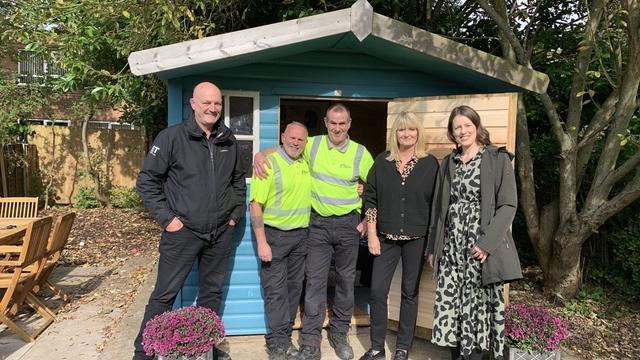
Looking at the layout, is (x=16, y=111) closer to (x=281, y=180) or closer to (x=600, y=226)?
(x=281, y=180)

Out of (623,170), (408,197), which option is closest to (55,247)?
(408,197)

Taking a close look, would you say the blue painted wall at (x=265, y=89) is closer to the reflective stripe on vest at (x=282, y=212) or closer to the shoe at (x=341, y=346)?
the reflective stripe on vest at (x=282, y=212)

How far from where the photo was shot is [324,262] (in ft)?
12.1

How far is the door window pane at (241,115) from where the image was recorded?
404 centimetres

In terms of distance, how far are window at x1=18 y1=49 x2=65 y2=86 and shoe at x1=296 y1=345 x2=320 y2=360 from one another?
797 cm

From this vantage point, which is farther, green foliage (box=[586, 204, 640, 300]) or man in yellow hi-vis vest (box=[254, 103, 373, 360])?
green foliage (box=[586, 204, 640, 300])

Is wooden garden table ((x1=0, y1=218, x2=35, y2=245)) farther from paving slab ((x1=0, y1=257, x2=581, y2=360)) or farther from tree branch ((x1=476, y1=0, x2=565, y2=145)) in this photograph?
tree branch ((x1=476, y1=0, x2=565, y2=145))

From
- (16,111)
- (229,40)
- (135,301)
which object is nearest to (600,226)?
(229,40)

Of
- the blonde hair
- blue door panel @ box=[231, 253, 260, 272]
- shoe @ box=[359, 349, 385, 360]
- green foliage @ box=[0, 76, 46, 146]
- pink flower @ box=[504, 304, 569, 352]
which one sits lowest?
shoe @ box=[359, 349, 385, 360]

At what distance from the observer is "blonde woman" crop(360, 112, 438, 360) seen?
3393 millimetres

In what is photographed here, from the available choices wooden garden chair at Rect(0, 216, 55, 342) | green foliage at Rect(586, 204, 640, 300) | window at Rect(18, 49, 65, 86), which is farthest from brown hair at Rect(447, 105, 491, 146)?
window at Rect(18, 49, 65, 86)

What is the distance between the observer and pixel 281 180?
3.55m

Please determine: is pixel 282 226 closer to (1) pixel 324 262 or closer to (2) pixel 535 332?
(1) pixel 324 262

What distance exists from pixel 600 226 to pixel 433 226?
2.81 metres
